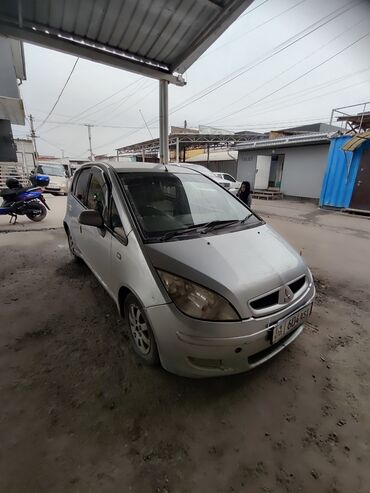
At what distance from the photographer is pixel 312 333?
2527 mm

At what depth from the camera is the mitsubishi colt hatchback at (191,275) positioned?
1583mm

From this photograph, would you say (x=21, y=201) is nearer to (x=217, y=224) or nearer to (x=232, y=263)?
(x=217, y=224)

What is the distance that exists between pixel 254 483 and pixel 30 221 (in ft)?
27.2

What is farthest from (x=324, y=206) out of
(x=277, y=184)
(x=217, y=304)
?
(x=217, y=304)

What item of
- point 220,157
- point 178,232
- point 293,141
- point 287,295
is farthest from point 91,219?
point 220,157

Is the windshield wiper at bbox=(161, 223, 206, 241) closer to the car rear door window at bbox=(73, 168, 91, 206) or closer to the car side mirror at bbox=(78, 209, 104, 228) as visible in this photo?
the car side mirror at bbox=(78, 209, 104, 228)

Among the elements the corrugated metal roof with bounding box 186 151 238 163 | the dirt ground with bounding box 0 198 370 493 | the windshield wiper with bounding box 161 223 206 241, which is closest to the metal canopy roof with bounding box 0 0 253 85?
the windshield wiper with bounding box 161 223 206 241

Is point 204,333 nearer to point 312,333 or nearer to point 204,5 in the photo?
point 312,333

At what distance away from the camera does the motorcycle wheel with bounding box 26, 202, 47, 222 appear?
23.7 ft

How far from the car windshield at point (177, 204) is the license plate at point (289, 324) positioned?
3.02ft

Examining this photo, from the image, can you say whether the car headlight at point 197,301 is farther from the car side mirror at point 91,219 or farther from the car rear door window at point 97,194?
the car rear door window at point 97,194

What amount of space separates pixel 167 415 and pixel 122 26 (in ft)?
16.8

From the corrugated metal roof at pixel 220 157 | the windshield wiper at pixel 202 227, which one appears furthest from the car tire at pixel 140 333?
the corrugated metal roof at pixel 220 157

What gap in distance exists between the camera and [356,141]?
9375 millimetres
